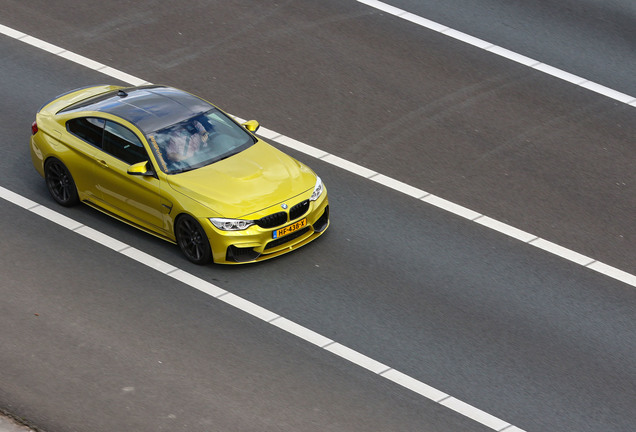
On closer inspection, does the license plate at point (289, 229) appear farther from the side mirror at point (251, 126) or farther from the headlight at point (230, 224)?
the side mirror at point (251, 126)

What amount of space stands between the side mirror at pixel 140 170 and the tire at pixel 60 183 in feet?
4.34

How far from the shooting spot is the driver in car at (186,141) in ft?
46.4

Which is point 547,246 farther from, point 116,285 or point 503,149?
point 116,285

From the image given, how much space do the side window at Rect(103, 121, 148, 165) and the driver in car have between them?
0.34m

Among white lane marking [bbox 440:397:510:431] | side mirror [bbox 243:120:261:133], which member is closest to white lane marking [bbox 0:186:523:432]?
white lane marking [bbox 440:397:510:431]

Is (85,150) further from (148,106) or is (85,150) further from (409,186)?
(409,186)

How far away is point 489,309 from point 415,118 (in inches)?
186

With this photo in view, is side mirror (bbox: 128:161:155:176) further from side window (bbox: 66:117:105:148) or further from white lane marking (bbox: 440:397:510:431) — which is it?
white lane marking (bbox: 440:397:510:431)

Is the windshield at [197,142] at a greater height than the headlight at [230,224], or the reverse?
the windshield at [197,142]

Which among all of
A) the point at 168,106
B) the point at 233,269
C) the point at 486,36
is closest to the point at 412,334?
the point at 233,269

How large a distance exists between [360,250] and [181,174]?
2.36 m

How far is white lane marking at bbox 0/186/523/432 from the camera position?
11.7 m

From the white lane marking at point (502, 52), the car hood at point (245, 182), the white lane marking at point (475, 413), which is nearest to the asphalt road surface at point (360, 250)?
the white lane marking at point (475, 413)

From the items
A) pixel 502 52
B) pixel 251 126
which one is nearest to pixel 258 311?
pixel 251 126
